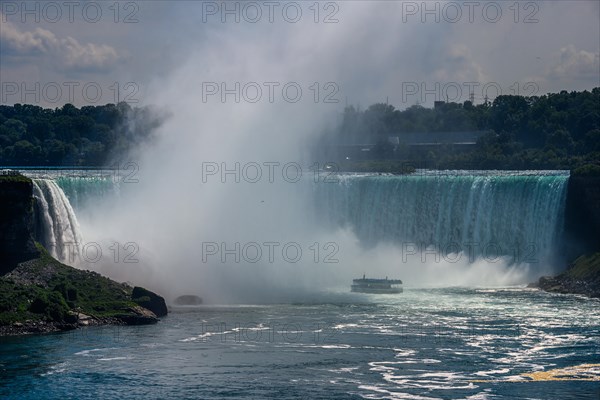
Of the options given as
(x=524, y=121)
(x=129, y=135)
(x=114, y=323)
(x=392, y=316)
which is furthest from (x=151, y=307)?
(x=524, y=121)

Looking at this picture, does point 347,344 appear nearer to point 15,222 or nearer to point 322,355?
point 322,355

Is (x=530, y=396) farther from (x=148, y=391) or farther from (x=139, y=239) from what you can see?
(x=139, y=239)

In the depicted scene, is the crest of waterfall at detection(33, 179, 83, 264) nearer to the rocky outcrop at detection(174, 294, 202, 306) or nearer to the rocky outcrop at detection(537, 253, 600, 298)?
the rocky outcrop at detection(174, 294, 202, 306)

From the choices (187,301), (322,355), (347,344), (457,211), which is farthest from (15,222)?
(457,211)

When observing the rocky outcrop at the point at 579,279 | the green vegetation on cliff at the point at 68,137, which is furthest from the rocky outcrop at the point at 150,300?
the green vegetation on cliff at the point at 68,137

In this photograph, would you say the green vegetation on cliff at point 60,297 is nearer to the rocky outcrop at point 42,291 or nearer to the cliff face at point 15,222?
the rocky outcrop at point 42,291
